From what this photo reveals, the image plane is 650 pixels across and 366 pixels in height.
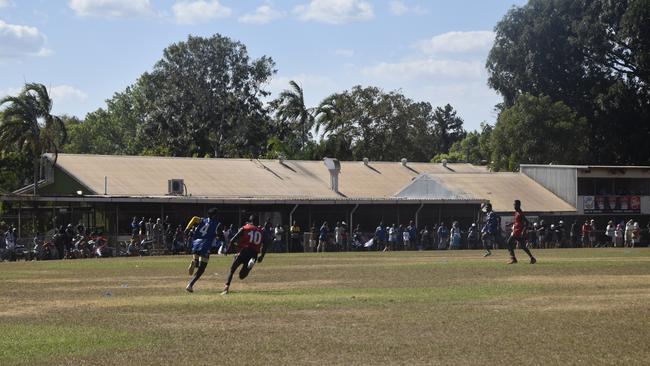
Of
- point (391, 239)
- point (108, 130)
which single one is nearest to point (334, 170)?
point (391, 239)

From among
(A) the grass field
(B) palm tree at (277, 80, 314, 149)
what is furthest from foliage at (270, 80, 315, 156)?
(A) the grass field

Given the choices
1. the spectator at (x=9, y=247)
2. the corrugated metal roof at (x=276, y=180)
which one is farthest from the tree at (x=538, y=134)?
the spectator at (x=9, y=247)

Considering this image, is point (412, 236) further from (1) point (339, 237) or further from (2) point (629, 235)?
(2) point (629, 235)

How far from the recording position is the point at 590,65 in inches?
3762

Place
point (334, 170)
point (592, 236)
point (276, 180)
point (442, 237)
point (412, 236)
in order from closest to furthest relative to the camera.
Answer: point (412, 236) → point (442, 237) → point (592, 236) → point (276, 180) → point (334, 170)

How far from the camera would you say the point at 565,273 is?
3028 centimetres

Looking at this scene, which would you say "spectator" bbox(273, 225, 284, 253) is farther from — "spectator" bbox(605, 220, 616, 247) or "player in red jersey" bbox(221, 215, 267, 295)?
"player in red jersey" bbox(221, 215, 267, 295)

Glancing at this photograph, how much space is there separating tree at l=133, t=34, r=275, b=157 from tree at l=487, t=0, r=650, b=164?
22.5 metres

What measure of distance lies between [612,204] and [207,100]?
4013cm

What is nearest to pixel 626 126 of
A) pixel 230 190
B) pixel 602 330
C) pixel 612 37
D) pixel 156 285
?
pixel 612 37

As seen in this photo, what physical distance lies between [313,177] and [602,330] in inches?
2337

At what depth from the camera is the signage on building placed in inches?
2977

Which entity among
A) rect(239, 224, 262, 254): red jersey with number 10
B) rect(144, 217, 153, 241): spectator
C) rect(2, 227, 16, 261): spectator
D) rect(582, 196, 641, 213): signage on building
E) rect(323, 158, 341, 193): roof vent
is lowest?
rect(2, 227, 16, 261): spectator

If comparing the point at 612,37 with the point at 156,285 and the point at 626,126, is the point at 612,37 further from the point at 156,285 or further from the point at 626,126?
the point at 156,285
